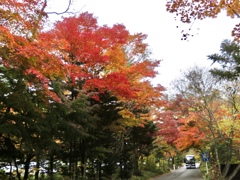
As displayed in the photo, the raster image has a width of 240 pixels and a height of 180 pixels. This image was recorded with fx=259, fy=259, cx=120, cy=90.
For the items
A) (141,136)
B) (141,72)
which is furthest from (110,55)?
(141,136)

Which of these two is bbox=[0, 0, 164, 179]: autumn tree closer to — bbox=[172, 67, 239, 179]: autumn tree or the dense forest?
the dense forest

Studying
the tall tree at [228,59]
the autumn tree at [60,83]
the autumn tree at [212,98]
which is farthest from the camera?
the autumn tree at [212,98]

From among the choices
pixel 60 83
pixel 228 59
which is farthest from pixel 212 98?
pixel 60 83

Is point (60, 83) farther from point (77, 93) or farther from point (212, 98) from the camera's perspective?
point (212, 98)

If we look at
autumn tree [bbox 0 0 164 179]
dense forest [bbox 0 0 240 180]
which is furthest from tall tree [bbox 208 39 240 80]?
autumn tree [bbox 0 0 164 179]

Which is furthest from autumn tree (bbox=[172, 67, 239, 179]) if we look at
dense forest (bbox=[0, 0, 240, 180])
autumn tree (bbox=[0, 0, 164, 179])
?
autumn tree (bbox=[0, 0, 164, 179])

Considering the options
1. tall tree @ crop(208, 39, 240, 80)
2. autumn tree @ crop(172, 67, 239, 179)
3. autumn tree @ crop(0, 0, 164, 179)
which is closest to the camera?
autumn tree @ crop(0, 0, 164, 179)

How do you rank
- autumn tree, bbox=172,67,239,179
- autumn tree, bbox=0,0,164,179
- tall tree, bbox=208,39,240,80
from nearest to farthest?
1. autumn tree, bbox=0,0,164,179
2. tall tree, bbox=208,39,240,80
3. autumn tree, bbox=172,67,239,179

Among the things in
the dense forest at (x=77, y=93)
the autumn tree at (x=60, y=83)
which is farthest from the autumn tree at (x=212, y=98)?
the autumn tree at (x=60, y=83)

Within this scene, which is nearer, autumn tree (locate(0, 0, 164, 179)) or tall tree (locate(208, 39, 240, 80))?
autumn tree (locate(0, 0, 164, 179))

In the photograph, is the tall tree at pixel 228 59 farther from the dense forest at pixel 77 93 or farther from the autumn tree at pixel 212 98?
the autumn tree at pixel 212 98

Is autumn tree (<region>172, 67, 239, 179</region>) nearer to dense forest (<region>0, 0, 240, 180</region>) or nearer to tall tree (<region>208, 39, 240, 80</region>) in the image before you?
dense forest (<region>0, 0, 240, 180</region>)

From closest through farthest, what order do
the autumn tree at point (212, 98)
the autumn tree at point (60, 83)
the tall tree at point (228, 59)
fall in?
the autumn tree at point (60, 83), the tall tree at point (228, 59), the autumn tree at point (212, 98)

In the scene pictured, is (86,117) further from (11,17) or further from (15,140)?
(11,17)
